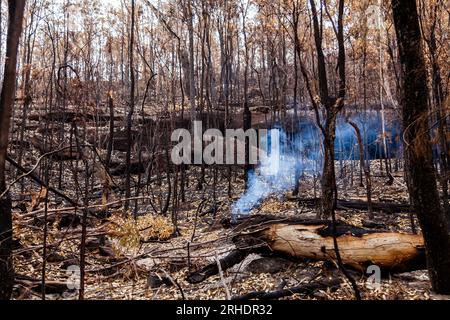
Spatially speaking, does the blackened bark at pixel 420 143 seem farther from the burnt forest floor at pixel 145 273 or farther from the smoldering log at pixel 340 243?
the smoldering log at pixel 340 243

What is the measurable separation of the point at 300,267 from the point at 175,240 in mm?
4023

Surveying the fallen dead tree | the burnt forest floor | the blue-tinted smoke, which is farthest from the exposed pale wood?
the blue-tinted smoke

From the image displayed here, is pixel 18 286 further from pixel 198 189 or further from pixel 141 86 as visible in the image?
pixel 141 86

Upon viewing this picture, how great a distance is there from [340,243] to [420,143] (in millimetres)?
1832

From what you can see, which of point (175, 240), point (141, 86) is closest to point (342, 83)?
point (175, 240)

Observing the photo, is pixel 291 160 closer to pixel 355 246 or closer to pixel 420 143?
pixel 355 246

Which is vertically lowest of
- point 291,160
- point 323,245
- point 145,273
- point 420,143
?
point 145,273

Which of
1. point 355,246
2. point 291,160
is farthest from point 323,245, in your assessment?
point 291,160

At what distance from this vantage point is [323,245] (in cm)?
485

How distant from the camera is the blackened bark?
11.9 ft

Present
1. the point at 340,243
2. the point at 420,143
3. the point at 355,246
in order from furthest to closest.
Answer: the point at 340,243 < the point at 355,246 < the point at 420,143

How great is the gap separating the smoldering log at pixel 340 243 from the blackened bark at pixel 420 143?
2.06 ft

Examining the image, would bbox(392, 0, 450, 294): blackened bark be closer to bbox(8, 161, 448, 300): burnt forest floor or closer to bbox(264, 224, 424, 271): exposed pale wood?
bbox(8, 161, 448, 300): burnt forest floor

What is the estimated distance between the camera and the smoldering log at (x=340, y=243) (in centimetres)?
439
